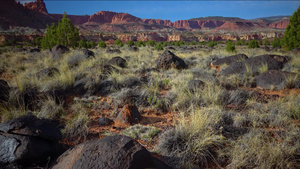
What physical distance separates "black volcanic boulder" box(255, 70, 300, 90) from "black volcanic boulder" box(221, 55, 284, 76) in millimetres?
945

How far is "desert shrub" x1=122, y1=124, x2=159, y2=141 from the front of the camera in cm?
292

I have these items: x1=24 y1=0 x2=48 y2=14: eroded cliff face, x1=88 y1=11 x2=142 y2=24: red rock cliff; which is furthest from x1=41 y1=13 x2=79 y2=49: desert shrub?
x1=88 y1=11 x2=142 y2=24: red rock cliff

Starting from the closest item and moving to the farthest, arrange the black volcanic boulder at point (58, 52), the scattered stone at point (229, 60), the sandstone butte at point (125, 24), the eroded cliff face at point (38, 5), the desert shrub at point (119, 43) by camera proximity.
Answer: the scattered stone at point (229, 60) → the black volcanic boulder at point (58, 52) → the desert shrub at point (119, 43) → the sandstone butte at point (125, 24) → the eroded cliff face at point (38, 5)

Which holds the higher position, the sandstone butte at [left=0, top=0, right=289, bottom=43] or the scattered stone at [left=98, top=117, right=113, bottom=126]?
the sandstone butte at [left=0, top=0, right=289, bottom=43]

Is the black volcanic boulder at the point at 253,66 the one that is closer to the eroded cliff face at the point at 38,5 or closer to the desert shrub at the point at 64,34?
the desert shrub at the point at 64,34

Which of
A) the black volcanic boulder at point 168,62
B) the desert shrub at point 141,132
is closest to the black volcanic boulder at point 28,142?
the desert shrub at point 141,132

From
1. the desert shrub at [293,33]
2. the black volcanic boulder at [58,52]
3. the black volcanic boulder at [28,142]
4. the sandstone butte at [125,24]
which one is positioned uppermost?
the sandstone butte at [125,24]

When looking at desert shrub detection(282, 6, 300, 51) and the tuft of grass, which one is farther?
desert shrub detection(282, 6, 300, 51)

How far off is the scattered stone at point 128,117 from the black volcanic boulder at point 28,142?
1.36 m

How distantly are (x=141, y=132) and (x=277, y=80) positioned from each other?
18.1 ft

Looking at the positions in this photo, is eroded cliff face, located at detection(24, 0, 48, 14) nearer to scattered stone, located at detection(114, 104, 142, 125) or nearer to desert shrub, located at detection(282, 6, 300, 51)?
desert shrub, located at detection(282, 6, 300, 51)

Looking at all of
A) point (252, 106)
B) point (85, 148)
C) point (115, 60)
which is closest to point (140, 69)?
point (115, 60)

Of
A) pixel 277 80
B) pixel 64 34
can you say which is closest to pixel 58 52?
pixel 64 34

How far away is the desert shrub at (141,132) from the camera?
292 centimetres
